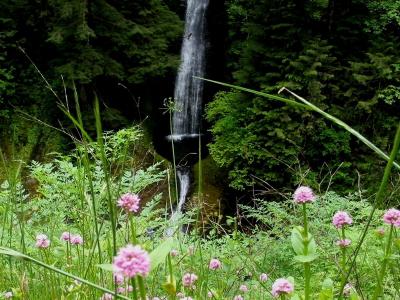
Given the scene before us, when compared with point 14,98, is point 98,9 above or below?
above

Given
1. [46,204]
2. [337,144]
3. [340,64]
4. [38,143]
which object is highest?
[340,64]

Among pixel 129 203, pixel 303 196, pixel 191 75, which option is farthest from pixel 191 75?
pixel 129 203

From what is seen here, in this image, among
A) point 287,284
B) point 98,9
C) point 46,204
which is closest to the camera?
point 287,284

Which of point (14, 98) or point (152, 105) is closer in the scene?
point (14, 98)

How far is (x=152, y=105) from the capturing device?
10.3 meters

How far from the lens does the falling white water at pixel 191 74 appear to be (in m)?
10.5

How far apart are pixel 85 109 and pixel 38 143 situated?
3.93 ft

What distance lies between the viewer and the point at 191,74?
1053cm

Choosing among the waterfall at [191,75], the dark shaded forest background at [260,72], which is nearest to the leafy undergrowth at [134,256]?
the dark shaded forest background at [260,72]

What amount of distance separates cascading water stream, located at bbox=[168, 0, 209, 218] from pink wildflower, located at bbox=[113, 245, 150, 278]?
9787mm

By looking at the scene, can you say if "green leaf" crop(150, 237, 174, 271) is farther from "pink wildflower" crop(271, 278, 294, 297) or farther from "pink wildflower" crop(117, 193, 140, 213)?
"pink wildflower" crop(271, 278, 294, 297)

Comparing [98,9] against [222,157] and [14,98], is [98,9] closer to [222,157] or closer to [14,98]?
[14,98]

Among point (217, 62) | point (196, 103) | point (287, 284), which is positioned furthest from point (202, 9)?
point (287, 284)

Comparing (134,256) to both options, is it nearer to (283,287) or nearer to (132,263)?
(132,263)
